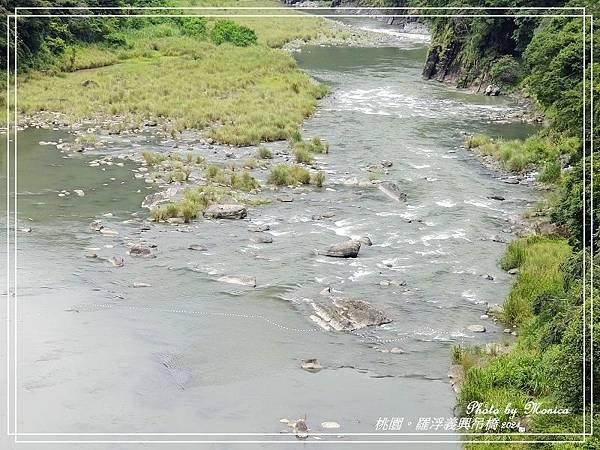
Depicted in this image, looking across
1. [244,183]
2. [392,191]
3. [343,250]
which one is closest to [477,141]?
[392,191]

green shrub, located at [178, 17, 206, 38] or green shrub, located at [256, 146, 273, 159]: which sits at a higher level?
green shrub, located at [178, 17, 206, 38]

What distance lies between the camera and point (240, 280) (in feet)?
66.0

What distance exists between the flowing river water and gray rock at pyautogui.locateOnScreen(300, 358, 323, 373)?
0.51 feet

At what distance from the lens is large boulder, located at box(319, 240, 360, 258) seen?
71.2 ft

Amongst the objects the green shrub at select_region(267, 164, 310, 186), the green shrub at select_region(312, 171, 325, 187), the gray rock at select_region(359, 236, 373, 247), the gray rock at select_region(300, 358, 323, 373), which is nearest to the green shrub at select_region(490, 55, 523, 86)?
the green shrub at select_region(312, 171, 325, 187)

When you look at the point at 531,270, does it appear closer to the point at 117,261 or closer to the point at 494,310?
the point at 494,310

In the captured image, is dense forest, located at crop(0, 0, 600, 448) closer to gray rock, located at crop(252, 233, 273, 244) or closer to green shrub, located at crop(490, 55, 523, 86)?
green shrub, located at crop(490, 55, 523, 86)

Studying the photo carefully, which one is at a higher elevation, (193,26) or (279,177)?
(193,26)

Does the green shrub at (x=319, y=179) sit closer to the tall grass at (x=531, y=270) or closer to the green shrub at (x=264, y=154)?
the green shrub at (x=264, y=154)

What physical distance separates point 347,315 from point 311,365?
95.0 inches

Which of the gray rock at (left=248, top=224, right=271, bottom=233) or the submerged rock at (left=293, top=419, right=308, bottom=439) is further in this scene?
the gray rock at (left=248, top=224, right=271, bottom=233)

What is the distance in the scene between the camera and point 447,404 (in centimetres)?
1459

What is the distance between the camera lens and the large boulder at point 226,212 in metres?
24.8

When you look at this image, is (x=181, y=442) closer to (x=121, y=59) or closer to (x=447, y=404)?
(x=447, y=404)
